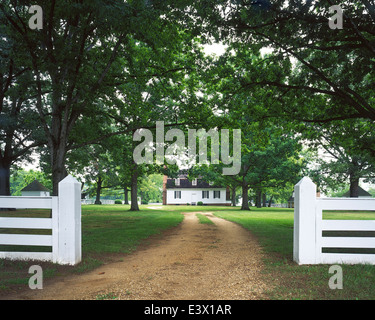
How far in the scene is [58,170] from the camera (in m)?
9.39

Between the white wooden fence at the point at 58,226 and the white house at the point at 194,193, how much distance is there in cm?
4666

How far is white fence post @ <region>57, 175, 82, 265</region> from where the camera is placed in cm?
621

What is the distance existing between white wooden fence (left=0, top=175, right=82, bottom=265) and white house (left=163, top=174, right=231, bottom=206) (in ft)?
153

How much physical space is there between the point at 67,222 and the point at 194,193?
160ft

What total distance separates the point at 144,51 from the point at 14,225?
365 inches

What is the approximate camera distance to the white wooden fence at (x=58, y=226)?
6223 mm
